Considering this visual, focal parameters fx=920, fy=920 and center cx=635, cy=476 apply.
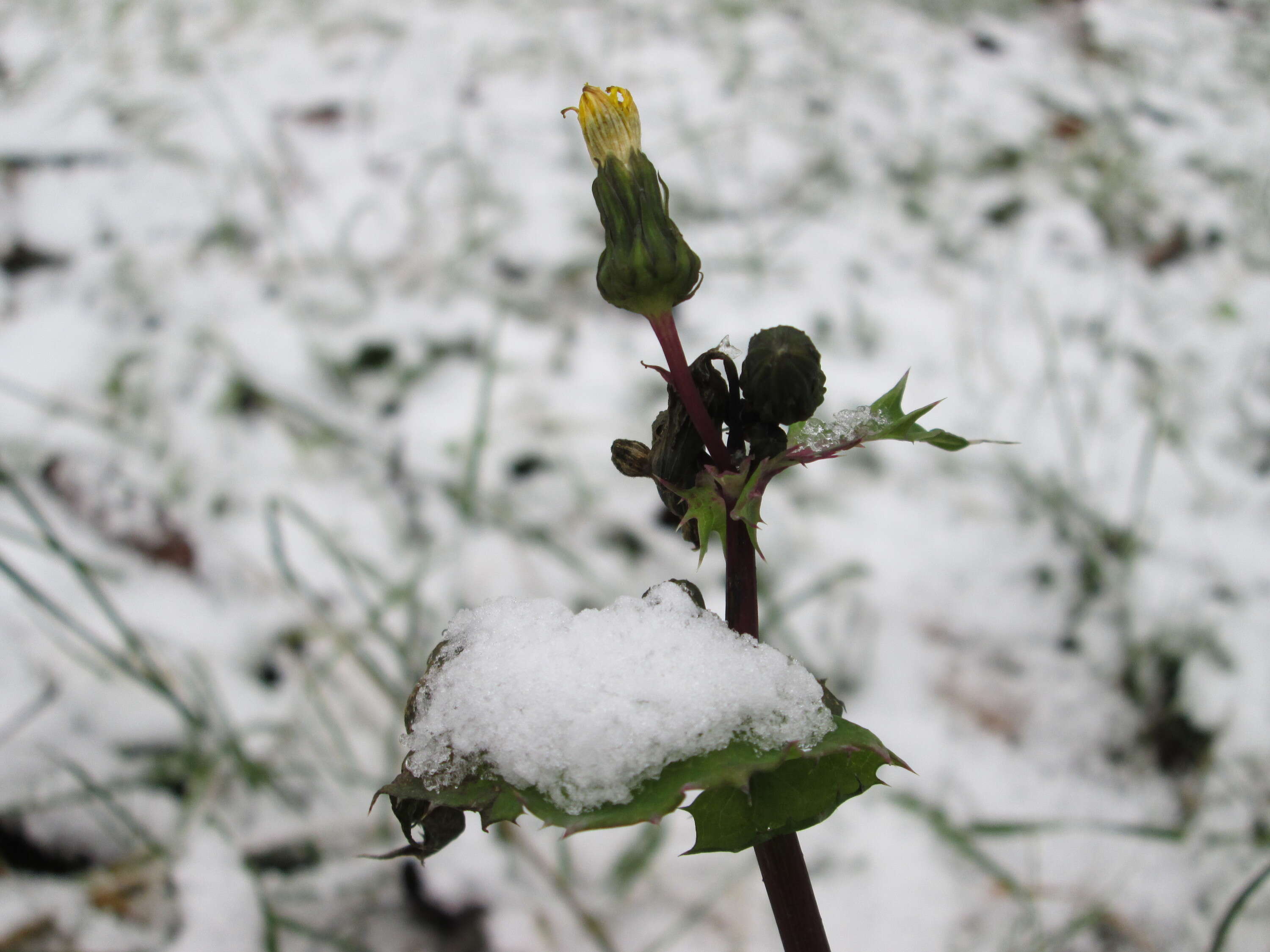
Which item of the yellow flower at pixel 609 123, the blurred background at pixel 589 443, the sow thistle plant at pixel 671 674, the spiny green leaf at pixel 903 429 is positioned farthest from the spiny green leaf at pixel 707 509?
the blurred background at pixel 589 443

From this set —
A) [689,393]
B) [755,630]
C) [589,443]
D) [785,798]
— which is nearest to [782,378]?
[689,393]

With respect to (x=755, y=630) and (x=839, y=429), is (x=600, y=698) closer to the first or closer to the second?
(x=755, y=630)

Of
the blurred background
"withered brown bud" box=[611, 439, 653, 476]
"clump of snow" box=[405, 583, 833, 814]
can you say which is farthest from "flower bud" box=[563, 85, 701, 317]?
the blurred background

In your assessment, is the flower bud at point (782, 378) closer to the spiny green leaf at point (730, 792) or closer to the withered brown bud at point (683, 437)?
the withered brown bud at point (683, 437)

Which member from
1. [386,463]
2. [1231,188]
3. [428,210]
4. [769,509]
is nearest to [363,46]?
[428,210]

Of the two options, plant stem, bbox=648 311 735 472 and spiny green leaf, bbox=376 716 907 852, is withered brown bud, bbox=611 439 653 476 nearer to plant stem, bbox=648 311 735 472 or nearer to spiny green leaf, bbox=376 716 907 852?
plant stem, bbox=648 311 735 472
